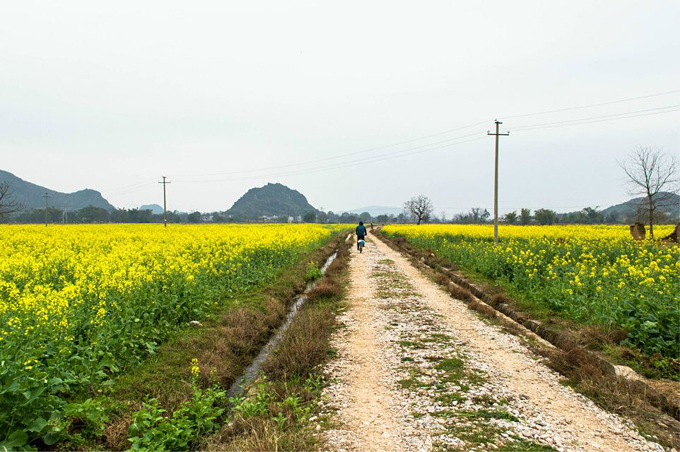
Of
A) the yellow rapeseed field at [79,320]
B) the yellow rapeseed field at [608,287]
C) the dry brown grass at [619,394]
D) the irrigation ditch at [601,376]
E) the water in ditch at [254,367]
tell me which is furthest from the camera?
the yellow rapeseed field at [608,287]

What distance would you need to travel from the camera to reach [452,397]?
5.30 meters

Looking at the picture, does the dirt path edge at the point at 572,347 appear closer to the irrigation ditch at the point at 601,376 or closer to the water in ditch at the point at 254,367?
the irrigation ditch at the point at 601,376

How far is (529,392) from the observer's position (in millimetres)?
5484

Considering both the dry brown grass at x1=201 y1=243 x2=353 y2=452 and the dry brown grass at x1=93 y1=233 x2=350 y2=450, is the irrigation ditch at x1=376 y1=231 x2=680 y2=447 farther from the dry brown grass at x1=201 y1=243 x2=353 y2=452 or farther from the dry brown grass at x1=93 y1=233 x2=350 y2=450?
the dry brown grass at x1=93 y1=233 x2=350 y2=450

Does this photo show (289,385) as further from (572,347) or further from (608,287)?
(608,287)

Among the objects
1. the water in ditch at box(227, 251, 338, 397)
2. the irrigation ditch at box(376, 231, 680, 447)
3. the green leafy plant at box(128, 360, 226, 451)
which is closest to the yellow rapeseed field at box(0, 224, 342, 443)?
the green leafy plant at box(128, 360, 226, 451)

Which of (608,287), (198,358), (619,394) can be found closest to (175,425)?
(198,358)

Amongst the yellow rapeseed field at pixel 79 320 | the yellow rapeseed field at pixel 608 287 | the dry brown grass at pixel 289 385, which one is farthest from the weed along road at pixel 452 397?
the yellow rapeseed field at pixel 79 320

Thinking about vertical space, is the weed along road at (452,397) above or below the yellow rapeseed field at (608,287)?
below

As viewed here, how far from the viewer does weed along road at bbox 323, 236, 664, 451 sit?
4.28 meters

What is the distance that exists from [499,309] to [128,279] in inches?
410

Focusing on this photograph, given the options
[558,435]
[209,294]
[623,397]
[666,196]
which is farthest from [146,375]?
[666,196]

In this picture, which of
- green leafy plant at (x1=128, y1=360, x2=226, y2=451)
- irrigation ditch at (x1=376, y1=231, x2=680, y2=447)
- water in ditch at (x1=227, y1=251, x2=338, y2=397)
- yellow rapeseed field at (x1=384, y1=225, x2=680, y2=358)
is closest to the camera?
green leafy plant at (x1=128, y1=360, x2=226, y2=451)

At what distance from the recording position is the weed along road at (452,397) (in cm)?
428
